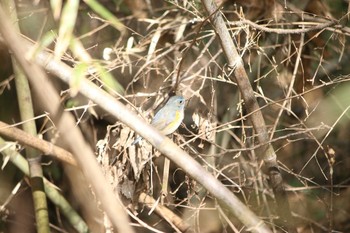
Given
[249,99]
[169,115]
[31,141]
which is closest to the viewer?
[249,99]

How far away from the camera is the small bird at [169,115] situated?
7.91 feet

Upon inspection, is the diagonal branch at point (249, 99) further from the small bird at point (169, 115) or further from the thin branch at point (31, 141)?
the thin branch at point (31, 141)

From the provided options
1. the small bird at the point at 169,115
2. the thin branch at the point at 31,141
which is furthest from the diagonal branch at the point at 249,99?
the thin branch at the point at 31,141

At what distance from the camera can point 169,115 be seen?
241 cm

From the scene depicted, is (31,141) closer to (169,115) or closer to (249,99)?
(169,115)

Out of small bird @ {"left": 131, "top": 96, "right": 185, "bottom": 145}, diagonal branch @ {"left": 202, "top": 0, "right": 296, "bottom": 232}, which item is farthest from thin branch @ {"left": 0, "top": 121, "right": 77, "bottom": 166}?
diagonal branch @ {"left": 202, "top": 0, "right": 296, "bottom": 232}

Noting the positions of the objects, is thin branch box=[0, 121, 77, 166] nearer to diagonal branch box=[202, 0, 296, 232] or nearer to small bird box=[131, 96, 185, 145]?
small bird box=[131, 96, 185, 145]

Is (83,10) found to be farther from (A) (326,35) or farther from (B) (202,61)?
(A) (326,35)

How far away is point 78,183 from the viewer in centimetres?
275

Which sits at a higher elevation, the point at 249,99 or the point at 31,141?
the point at 31,141

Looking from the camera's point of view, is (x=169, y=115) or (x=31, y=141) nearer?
(x=31, y=141)

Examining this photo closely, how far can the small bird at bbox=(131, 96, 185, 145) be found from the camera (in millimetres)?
2410

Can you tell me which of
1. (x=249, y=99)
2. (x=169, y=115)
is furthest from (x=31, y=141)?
(x=249, y=99)

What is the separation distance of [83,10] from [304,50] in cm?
107
